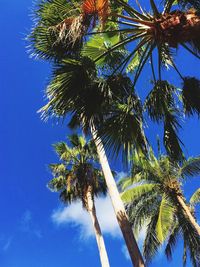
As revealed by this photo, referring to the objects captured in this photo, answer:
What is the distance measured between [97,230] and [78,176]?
322 centimetres

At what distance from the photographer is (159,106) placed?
949 centimetres

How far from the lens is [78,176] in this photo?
2061 cm

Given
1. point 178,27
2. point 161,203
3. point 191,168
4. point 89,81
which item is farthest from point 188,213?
point 178,27

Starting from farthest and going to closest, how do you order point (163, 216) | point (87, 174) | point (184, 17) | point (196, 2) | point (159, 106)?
point (87, 174)
point (163, 216)
point (159, 106)
point (196, 2)
point (184, 17)

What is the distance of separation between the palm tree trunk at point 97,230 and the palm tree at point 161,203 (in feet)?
6.01

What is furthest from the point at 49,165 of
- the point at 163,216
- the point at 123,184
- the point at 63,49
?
the point at 63,49

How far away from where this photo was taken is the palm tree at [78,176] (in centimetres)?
2020

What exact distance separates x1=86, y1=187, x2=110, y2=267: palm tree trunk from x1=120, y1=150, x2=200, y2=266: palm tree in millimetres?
1832

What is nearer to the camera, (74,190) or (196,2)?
(196,2)

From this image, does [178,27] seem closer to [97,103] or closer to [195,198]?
[97,103]

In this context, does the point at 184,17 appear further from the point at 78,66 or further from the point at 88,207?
the point at 88,207

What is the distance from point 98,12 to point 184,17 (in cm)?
158

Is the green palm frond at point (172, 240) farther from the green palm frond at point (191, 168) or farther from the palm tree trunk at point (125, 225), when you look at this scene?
the palm tree trunk at point (125, 225)

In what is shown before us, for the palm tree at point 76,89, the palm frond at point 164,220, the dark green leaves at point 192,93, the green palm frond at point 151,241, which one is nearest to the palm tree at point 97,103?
the palm tree at point 76,89
